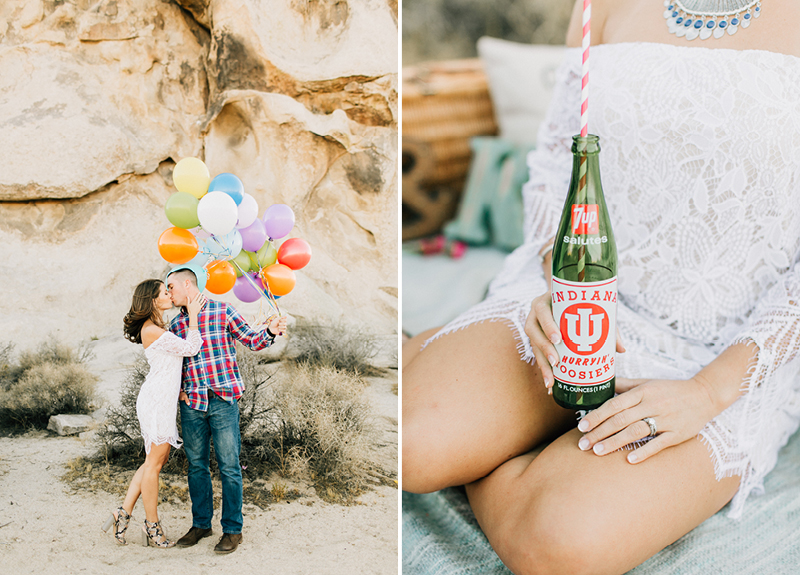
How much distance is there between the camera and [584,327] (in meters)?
0.88

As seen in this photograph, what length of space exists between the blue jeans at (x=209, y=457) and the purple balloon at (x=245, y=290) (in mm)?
157

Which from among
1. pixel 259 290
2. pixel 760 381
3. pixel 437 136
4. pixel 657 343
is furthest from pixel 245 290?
pixel 437 136

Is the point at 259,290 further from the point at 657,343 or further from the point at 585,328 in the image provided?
the point at 657,343

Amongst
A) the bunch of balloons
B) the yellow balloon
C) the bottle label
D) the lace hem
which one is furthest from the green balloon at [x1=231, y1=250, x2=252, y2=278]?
the bottle label

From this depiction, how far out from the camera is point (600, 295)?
86 centimetres

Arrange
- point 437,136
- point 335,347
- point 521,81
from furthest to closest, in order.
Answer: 1. point 437,136
2. point 521,81
3. point 335,347

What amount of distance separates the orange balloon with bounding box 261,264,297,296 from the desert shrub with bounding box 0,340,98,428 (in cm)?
31

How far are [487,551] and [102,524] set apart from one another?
0.64 m

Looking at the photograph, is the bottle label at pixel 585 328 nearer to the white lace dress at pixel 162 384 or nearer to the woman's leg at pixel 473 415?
the woman's leg at pixel 473 415

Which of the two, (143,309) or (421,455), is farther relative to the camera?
(421,455)

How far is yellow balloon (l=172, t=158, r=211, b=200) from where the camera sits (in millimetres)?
912

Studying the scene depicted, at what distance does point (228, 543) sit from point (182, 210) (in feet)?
1.65

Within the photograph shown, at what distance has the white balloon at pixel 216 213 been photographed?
0.87 meters

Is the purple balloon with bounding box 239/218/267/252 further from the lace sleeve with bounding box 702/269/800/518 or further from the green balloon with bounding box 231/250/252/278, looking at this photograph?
the lace sleeve with bounding box 702/269/800/518
